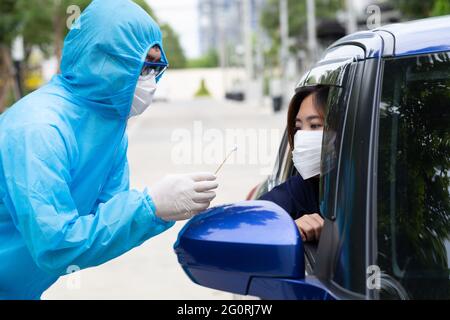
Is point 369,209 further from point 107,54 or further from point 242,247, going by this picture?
point 107,54

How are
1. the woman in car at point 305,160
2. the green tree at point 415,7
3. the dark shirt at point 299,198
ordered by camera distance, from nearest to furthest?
1. the woman in car at point 305,160
2. the dark shirt at point 299,198
3. the green tree at point 415,7

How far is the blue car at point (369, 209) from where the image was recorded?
2.03m

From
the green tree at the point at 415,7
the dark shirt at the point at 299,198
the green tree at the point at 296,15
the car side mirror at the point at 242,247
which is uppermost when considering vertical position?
the car side mirror at the point at 242,247

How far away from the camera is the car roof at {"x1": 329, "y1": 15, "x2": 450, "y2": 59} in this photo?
2246 millimetres

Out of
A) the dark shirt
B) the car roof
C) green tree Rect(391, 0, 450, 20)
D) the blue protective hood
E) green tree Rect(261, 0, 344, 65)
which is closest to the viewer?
the car roof

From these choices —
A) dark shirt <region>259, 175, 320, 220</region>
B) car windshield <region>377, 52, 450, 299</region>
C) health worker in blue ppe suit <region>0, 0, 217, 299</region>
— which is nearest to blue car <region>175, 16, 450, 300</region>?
car windshield <region>377, 52, 450, 299</region>

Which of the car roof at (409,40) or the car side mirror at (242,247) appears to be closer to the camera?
the car side mirror at (242,247)

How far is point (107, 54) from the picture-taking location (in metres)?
2.43

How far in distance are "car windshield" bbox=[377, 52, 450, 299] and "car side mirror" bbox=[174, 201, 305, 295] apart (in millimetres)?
247

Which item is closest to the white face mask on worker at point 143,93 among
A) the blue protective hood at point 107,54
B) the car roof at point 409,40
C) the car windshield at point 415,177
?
the blue protective hood at point 107,54

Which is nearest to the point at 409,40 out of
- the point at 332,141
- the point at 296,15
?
the point at 332,141

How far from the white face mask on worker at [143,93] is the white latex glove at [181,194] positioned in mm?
557

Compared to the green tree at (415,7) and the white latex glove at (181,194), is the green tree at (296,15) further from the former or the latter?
the white latex glove at (181,194)

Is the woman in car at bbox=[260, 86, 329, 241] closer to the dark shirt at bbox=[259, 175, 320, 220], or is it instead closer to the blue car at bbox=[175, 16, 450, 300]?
the dark shirt at bbox=[259, 175, 320, 220]
